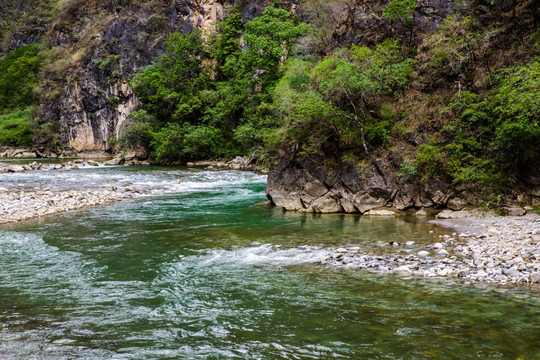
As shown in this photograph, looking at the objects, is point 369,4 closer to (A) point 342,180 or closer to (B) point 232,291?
(A) point 342,180

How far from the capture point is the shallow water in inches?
200

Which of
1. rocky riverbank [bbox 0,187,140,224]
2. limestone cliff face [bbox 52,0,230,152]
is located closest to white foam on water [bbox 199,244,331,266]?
rocky riverbank [bbox 0,187,140,224]

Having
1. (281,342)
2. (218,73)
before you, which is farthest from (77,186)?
(218,73)

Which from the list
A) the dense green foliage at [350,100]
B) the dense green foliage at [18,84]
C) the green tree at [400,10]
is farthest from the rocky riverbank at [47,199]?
the dense green foliage at [18,84]

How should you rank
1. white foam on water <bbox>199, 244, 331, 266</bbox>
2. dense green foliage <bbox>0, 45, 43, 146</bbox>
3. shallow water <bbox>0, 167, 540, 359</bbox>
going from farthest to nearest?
dense green foliage <bbox>0, 45, 43, 146</bbox>
white foam on water <bbox>199, 244, 331, 266</bbox>
shallow water <bbox>0, 167, 540, 359</bbox>

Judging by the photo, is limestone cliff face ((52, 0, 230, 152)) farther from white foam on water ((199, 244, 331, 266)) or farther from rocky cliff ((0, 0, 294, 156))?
white foam on water ((199, 244, 331, 266))

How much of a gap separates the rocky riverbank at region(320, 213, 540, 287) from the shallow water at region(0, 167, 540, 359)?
1.59 ft

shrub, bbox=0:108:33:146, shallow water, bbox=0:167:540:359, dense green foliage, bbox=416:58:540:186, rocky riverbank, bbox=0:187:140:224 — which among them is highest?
shrub, bbox=0:108:33:146

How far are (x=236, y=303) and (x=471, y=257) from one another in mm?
5339

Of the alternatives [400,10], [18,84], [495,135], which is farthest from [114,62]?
[495,135]

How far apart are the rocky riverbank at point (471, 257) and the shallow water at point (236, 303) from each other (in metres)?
0.49

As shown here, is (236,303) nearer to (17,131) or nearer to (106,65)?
(106,65)

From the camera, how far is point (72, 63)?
54.9 metres

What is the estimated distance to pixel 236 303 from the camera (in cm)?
666
